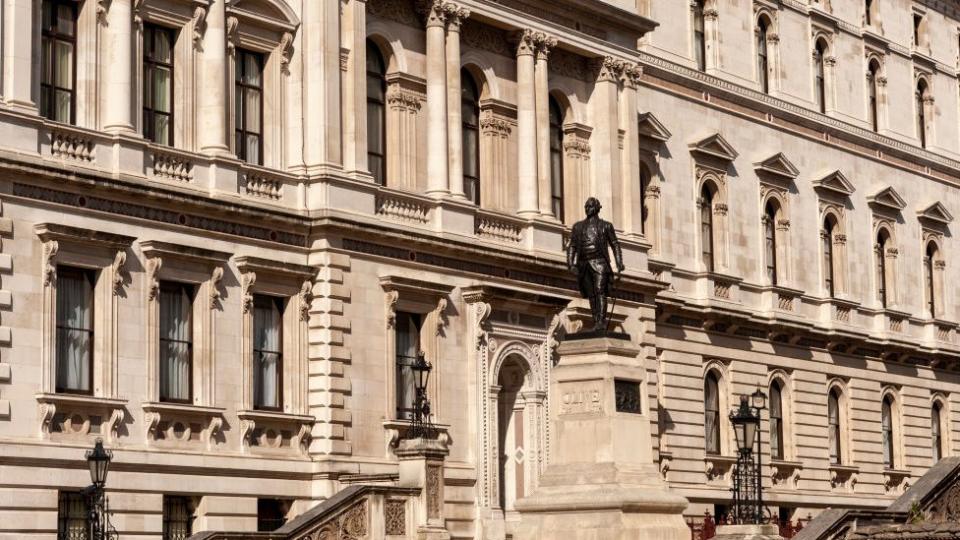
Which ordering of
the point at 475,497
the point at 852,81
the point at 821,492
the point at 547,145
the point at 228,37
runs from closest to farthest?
the point at 228,37, the point at 475,497, the point at 547,145, the point at 821,492, the point at 852,81

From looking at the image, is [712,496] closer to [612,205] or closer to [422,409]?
[612,205]

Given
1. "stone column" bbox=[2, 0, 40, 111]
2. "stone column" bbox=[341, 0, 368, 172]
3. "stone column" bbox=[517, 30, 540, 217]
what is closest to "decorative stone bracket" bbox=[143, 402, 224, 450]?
"stone column" bbox=[2, 0, 40, 111]

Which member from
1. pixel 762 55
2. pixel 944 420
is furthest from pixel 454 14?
pixel 944 420

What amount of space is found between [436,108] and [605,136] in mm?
6393

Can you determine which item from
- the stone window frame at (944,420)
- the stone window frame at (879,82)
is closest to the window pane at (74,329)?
the stone window frame at (879,82)

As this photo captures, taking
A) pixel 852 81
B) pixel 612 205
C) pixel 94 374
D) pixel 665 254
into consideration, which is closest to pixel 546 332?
pixel 612 205

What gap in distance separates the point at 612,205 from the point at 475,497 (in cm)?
885

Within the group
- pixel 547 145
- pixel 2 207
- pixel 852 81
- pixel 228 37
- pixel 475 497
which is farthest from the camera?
pixel 852 81

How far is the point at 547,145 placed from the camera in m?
47.0

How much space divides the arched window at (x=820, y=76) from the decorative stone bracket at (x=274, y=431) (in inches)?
1090

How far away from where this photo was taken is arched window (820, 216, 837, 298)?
6166cm

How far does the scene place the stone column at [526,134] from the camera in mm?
46406

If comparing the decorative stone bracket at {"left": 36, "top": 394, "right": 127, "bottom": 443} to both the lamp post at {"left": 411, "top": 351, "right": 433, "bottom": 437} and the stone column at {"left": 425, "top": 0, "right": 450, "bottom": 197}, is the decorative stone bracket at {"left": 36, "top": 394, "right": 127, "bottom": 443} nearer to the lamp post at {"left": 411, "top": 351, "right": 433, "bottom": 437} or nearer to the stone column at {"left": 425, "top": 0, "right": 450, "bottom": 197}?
the lamp post at {"left": 411, "top": 351, "right": 433, "bottom": 437}

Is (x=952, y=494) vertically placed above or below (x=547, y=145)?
below
